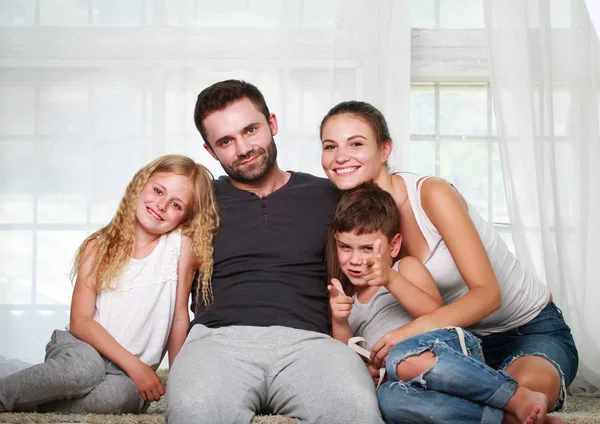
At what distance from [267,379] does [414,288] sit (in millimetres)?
375

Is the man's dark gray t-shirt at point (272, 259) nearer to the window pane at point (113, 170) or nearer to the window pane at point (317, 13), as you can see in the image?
the window pane at point (113, 170)

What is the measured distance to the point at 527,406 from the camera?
1.44 metres

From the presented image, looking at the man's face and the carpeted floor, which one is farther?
the man's face

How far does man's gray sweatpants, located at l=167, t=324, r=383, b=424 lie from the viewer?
1438mm

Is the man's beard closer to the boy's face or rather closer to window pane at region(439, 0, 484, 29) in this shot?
the boy's face

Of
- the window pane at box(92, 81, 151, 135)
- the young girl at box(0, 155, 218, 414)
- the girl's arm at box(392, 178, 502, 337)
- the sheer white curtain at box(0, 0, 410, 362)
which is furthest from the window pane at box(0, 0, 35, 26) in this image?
the girl's arm at box(392, 178, 502, 337)

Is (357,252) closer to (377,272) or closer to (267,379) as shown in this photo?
(377,272)

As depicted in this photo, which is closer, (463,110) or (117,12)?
(117,12)

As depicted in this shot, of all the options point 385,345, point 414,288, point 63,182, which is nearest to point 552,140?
point 414,288

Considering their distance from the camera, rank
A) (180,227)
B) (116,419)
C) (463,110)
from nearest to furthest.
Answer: (116,419) → (180,227) → (463,110)

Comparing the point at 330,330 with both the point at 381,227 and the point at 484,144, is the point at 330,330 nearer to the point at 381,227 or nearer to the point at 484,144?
the point at 381,227

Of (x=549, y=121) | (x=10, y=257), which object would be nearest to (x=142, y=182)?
(x=10, y=257)

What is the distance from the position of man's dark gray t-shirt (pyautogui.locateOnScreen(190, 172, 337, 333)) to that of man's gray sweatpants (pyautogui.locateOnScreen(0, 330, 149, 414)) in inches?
9.2

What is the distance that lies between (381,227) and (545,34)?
1.32 meters
